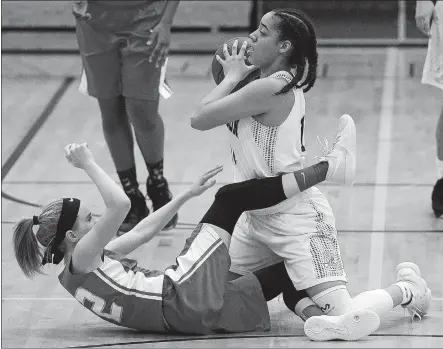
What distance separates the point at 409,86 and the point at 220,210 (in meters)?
4.47

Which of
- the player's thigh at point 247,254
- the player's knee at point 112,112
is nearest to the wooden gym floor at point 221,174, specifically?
the player's thigh at point 247,254

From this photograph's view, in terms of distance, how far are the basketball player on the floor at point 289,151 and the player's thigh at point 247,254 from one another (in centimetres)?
4

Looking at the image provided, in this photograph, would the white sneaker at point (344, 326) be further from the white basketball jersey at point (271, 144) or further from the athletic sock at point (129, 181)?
the athletic sock at point (129, 181)

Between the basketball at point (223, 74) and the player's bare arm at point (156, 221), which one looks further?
the basketball at point (223, 74)

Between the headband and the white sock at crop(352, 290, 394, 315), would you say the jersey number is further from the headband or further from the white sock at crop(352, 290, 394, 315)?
the white sock at crop(352, 290, 394, 315)

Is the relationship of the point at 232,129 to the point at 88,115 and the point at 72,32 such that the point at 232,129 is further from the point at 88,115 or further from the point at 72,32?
the point at 72,32

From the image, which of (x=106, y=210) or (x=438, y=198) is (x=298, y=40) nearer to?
(x=106, y=210)

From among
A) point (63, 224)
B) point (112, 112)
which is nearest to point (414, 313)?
point (63, 224)

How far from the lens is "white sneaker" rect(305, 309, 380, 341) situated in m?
4.09

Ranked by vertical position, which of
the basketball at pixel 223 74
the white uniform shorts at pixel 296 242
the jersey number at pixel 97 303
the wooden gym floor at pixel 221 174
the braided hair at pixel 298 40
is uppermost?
the braided hair at pixel 298 40

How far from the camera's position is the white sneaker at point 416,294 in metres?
4.42

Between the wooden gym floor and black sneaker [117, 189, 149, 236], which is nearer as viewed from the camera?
the wooden gym floor

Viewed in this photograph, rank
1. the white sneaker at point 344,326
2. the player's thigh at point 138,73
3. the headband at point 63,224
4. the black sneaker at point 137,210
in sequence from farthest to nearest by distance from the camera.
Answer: the black sneaker at point 137,210
the player's thigh at point 138,73
the headband at point 63,224
the white sneaker at point 344,326

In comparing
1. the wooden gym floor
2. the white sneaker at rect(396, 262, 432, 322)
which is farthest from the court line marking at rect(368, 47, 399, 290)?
the white sneaker at rect(396, 262, 432, 322)
